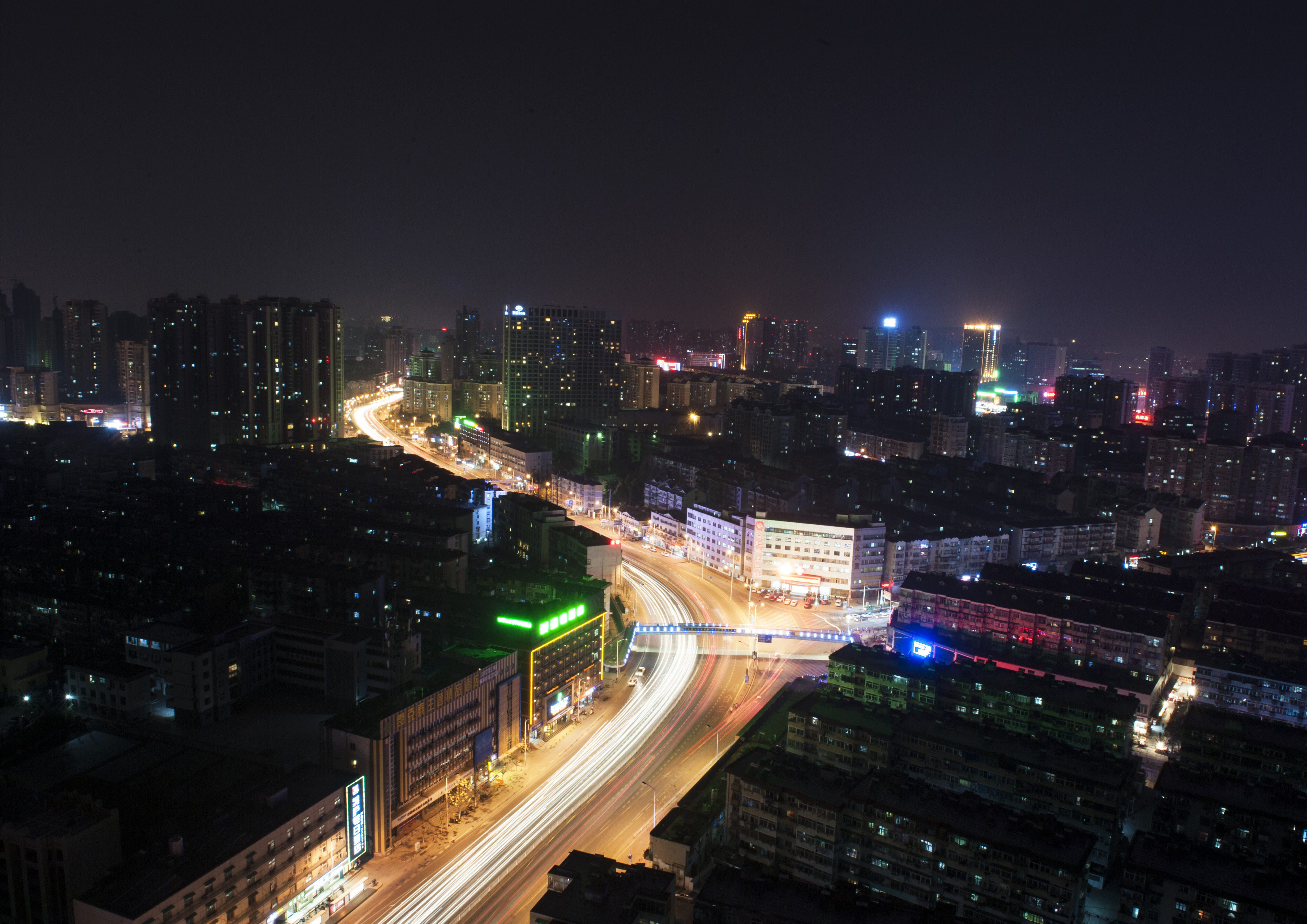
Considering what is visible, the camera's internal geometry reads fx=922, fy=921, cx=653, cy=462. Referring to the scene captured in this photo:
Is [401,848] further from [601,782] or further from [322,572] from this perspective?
[322,572]

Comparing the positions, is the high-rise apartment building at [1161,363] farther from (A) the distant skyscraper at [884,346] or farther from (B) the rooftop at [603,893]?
(B) the rooftop at [603,893]

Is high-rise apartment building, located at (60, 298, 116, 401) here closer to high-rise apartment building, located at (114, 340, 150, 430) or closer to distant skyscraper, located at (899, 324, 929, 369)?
high-rise apartment building, located at (114, 340, 150, 430)

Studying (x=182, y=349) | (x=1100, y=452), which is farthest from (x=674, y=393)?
(x=182, y=349)

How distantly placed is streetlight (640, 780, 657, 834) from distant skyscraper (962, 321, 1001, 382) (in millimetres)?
44583

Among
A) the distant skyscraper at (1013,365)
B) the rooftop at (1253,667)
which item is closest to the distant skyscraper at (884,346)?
the distant skyscraper at (1013,365)

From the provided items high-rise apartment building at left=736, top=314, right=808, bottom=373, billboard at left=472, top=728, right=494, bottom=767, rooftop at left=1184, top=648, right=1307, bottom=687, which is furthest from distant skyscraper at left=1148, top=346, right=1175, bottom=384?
billboard at left=472, top=728, right=494, bottom=767

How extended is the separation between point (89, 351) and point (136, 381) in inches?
195

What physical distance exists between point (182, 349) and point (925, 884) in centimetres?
2537

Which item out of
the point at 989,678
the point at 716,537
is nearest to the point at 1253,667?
the point at 989,678

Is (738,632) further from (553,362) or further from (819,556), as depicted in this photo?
(553,362)

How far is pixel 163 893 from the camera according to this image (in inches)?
250

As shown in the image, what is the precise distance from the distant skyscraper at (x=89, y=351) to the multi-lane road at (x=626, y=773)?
92.3ft

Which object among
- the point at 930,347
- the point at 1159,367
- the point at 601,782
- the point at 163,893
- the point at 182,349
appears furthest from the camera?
the point at 930,347

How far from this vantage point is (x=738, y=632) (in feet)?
47.2
